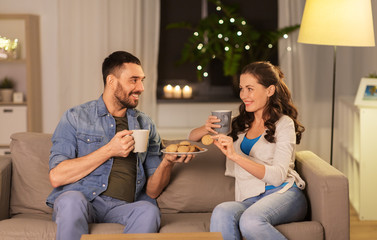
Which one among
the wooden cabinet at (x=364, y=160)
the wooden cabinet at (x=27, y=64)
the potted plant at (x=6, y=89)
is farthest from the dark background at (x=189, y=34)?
the wooden cabinet at (x=364, y=160)

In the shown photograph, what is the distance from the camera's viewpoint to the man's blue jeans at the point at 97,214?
237 centimetres

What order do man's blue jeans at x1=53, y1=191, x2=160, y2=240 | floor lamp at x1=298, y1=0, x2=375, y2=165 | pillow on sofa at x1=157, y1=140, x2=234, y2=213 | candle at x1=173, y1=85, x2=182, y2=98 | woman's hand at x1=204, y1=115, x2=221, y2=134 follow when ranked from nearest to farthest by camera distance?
man's blue jeans at x1=53, y1=191, x2=160, y2=240
woman's hand at x1=204, y1=115, x2=221, y2=134
pillow on sofa at x1=157, y1=140, x2=234, y2=213
floor lamp at x1=298, y1=0, x2=375, y2=165
candle at x1=173, y1=85, x2=182, y2=98

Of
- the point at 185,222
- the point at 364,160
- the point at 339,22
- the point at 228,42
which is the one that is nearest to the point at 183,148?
the point at 185,222

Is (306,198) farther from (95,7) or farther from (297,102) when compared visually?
(95,7)

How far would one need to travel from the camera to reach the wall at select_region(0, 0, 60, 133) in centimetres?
509

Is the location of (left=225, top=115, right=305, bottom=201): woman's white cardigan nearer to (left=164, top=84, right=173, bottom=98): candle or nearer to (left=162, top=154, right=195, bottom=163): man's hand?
(left=162, top=154, right=195, bottom=163): man's hand

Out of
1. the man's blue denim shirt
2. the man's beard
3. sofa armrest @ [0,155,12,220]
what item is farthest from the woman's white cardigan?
sofa armrest @ [0,155,12,220]

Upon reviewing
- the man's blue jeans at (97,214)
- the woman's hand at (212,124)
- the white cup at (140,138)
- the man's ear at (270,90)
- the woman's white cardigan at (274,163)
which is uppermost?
the man's ear at (270,90)

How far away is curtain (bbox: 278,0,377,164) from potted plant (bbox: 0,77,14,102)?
86.8 inches

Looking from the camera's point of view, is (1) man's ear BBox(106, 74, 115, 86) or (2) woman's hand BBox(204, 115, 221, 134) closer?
(2) woman's hand BBox(204, 115, 221, 134)

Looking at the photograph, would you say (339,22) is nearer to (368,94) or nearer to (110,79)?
(368,94)

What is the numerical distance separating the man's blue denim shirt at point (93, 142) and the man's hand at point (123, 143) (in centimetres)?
18

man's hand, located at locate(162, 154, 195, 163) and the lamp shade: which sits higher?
the lamp shade

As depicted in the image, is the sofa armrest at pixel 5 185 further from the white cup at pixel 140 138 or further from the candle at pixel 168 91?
the candle at pixel 168 91
